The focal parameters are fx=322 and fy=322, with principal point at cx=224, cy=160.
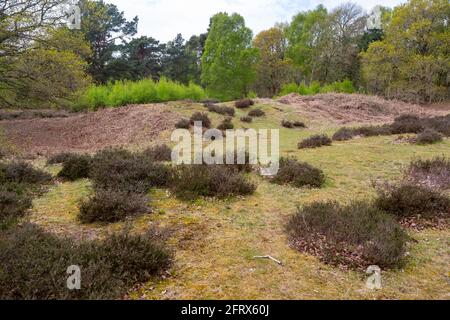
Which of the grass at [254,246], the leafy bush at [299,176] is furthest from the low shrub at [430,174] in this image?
the leafy bush at [299,176]

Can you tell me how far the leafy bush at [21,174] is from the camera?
20.8 ft

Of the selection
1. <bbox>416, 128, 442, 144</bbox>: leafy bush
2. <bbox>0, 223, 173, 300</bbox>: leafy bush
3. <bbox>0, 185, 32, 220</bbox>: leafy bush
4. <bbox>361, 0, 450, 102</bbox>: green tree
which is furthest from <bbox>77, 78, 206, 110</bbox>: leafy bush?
<bbox>361, 0, 450, 102</bbox>: green tree

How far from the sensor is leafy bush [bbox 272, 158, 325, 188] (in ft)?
21.7

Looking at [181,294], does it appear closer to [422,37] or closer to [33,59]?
[33,59]

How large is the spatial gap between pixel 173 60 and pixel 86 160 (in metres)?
44.2

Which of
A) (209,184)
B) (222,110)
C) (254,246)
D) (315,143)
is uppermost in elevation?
(222,110)

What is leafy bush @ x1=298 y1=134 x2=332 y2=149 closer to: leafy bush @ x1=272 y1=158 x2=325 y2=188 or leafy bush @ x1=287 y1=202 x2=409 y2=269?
leafy bush @ x1=272 y1=158 x2=325 y2=188

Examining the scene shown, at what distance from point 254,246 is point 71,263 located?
2.09 metres

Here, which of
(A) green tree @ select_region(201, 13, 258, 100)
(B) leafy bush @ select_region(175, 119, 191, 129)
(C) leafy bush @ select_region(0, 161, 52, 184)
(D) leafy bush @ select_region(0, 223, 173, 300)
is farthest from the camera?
(A) green tree @ select_region(201, 13, 258, 100)

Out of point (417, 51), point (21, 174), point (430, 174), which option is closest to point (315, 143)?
point (430, 174)

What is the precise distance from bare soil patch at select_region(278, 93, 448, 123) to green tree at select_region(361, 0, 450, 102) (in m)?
6.21

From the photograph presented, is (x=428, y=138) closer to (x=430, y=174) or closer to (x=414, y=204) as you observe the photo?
(x=430, y=174)

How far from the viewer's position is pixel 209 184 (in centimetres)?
591
